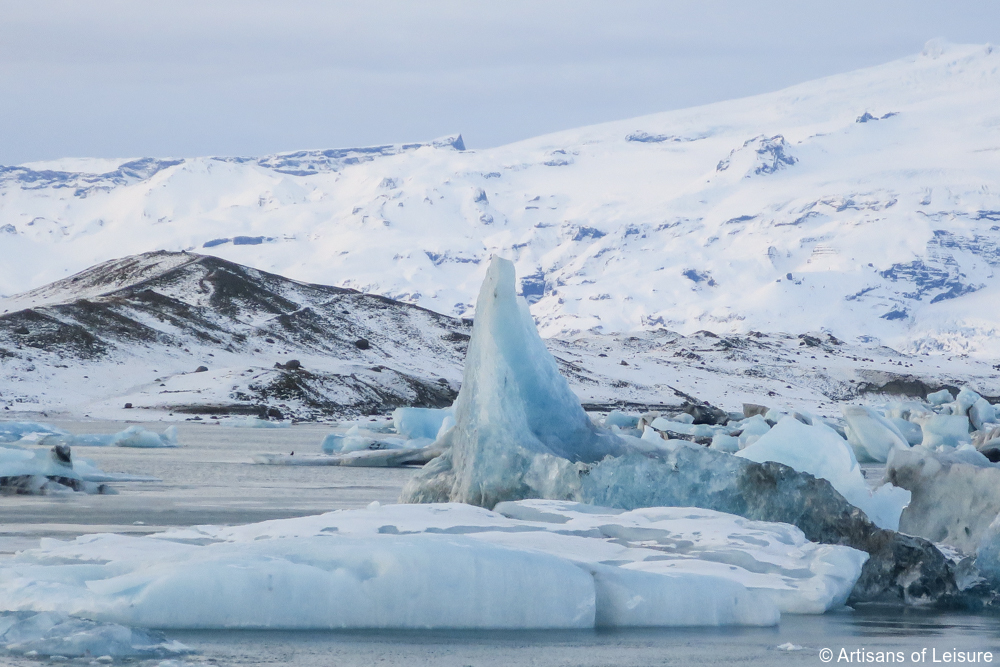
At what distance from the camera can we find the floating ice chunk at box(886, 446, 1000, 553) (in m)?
9.54

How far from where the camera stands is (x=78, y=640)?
555 cm

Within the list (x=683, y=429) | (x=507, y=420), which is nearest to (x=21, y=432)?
(x=683, y=429)

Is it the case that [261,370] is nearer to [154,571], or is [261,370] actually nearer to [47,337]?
[47,337]

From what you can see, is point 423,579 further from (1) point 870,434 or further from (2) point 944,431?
(2) point 944,431

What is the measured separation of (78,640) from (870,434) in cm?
1698

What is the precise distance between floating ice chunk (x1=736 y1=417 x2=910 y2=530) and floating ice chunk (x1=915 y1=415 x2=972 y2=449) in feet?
32.4

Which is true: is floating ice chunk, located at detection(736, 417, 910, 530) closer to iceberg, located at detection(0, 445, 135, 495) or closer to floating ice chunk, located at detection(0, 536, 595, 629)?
floating ice chunk, located at detection(0, 536, 595, 629)

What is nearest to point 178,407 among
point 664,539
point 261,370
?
point 261,370

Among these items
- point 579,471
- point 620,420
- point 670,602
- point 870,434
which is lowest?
point 620,420

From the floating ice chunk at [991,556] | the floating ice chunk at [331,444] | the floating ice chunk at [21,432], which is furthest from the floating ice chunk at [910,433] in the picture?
the floating ice chunk at [21,432]

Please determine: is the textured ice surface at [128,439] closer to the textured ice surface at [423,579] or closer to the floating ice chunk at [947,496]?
the textured ice surface at [423,579]

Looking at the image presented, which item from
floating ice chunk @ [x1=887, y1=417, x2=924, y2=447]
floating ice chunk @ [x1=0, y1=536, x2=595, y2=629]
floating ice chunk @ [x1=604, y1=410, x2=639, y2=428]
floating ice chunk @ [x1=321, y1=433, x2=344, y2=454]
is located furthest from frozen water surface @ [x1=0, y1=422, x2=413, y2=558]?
floating ice chunk @ [x1=604, y1=410, x2=639, y2=428]

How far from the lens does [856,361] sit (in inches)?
3447

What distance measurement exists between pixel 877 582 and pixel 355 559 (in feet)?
11.6
